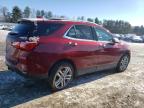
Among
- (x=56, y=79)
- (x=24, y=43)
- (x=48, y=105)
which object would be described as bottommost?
(x=48, y=105)

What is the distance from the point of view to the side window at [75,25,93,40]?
610cm

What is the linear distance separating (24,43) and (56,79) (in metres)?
1.30

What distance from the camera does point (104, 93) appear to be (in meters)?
5.84

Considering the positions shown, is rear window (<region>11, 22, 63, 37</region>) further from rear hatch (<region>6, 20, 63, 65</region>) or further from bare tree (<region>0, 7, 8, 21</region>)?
bare tree (<region>0, 7, 8, 21</region>)

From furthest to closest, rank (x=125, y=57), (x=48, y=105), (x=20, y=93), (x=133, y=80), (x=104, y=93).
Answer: (x=125, y=57) → (x=133, y=80) → (x=104, y=93) → (x=20, y=93) → (x=48, y=105)

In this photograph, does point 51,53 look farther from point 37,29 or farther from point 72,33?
point 72,33

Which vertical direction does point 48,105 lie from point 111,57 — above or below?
below

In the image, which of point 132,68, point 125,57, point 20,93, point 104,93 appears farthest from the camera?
point 132,68

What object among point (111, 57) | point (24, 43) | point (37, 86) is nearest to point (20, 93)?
point (37, 86)

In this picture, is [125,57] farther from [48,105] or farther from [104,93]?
[48,105]

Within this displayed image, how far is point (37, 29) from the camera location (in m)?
5.24

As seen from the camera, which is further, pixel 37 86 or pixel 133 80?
pixel 133 80

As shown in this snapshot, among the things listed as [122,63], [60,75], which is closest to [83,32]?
[60,75]

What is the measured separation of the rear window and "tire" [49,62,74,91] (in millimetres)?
871
